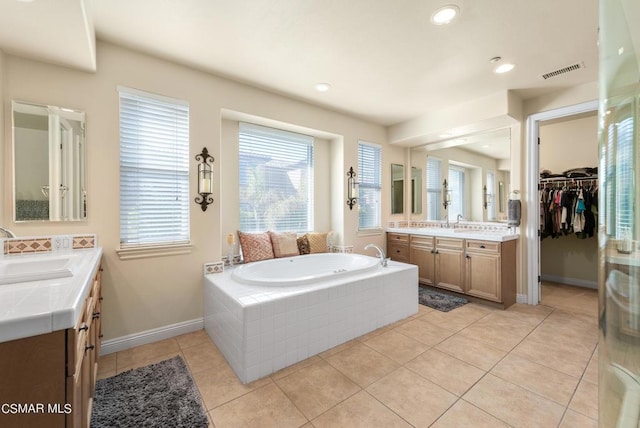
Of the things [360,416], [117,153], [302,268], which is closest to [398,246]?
[302,268]

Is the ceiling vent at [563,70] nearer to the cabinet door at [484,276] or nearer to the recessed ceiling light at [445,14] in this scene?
the recessed ceiling light at [445,14]

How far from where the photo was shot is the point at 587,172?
12.3 feet

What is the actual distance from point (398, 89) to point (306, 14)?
1.56m

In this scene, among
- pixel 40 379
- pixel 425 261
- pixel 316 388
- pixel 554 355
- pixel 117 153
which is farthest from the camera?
pixel 425 261

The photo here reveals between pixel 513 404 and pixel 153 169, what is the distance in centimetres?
320

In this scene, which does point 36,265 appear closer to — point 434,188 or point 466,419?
point 466,419

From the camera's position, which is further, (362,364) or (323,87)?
(323,87)

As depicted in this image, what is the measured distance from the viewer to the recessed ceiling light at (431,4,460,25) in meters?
1.79

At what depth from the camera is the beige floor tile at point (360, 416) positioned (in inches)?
57.3

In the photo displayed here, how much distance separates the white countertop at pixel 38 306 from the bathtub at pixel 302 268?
1.34 meters

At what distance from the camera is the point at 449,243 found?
11.6 ft

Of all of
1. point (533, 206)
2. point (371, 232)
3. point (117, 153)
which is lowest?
point (371, 232)

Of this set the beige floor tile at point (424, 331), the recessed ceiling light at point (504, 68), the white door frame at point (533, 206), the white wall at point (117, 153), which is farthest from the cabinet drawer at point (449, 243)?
the white wall at point (117, 153)

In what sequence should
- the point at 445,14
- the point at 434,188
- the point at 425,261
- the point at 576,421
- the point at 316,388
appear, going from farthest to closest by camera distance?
the point at 434,188 → the point at 425,261 → the point at 445,14 → the point at 316,388 → the point at 576,421
